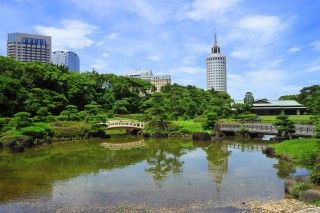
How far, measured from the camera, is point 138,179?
20844 mm

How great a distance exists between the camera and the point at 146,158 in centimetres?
2958

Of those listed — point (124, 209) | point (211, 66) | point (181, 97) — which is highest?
point (211, 66)

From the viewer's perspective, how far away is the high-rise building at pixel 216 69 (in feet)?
644

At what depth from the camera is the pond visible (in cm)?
1581

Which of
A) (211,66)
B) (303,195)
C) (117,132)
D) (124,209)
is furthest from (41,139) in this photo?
(211,66)

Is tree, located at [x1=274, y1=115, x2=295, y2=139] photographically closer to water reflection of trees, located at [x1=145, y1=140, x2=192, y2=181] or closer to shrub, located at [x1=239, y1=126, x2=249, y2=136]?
shrub, located at [x1=239, y1=126, x2=249, y2=136]

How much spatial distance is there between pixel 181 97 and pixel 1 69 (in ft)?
104

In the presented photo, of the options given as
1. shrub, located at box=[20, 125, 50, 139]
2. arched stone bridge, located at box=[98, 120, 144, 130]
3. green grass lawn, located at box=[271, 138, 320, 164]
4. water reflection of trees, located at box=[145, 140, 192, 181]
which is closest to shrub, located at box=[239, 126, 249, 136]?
water reflection of trees, located at box=[145, 140, 192, 181]

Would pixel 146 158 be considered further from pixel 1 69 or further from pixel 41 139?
pixel 1 69

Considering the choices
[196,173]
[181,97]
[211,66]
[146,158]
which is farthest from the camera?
[211,66]

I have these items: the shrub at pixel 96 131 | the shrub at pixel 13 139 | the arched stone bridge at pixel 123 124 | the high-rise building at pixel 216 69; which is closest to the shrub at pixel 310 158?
the shrub at pixel 13 139

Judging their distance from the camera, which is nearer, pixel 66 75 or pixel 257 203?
pixel 257 203

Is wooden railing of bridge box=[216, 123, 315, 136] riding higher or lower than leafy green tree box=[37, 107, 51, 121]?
lower

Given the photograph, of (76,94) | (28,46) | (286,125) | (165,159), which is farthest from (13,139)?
(28,46)
